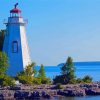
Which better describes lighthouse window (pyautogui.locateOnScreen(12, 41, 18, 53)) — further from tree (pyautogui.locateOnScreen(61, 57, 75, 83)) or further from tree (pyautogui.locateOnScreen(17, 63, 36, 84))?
tree (pyautogui.locateOnScreen(61, 57, 75, 83))

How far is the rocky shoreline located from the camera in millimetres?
54719

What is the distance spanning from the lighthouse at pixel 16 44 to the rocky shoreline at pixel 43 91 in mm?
6358

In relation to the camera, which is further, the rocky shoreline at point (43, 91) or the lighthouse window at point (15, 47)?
the lighthouse window at point (15, 47)

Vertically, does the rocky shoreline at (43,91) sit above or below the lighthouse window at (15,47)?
below

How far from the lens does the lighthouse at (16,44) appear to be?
216 ft

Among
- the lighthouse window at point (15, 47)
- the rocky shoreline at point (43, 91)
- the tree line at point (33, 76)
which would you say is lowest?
the rocky shoreline at point (43, 91)

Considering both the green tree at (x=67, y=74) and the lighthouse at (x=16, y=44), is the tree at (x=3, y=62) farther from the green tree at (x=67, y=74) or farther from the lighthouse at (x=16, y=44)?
the green tree at (x=67, y=74)

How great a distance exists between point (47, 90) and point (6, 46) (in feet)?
38.8

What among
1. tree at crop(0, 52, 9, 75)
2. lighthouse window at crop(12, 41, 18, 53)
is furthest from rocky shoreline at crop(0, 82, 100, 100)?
lighthouse window at crop(12, 41, 18, 53)

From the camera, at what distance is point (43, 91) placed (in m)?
56.2

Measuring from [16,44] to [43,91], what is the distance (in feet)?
38.3

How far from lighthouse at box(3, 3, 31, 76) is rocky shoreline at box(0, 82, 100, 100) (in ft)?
20.9

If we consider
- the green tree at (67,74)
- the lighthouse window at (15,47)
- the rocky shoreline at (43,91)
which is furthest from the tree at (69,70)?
the lighthouse window at (15,47)

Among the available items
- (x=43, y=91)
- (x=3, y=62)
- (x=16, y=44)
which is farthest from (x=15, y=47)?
(x=43, y=91)
